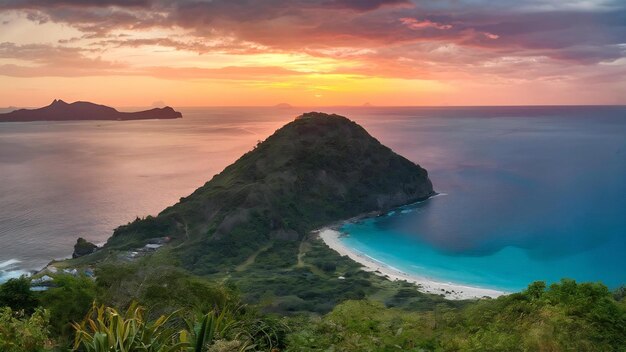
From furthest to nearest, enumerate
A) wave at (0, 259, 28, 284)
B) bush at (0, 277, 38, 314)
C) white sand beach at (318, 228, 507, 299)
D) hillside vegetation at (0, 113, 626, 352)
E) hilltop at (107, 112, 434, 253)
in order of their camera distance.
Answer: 1. hilltop at (107, 112, 434, 253)
2. wave at (0, 259, 28, 284)
3. white sand beach at (318, 228, 507, 299)
4. bush at (0, 277, 38, 314)
5. hillside vegetation at (0, 113, 626, 352)

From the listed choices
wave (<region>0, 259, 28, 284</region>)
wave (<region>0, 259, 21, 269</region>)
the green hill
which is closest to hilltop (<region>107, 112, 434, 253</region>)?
the green hill

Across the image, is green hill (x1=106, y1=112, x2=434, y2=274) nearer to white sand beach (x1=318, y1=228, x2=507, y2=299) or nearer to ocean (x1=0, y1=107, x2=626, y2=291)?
ocean (x1=0, y1=107, x2=626, y2=291)

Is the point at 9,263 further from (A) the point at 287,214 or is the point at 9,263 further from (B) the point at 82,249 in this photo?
(A) the point at 287,214

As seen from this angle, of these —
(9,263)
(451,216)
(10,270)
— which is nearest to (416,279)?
(451,216)

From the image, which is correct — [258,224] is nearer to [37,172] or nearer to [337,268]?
[337,268]

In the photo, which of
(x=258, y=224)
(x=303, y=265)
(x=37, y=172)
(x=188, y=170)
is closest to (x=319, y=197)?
(x=258, y=224)

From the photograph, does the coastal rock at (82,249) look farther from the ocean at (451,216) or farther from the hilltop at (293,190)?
the ocean at (451,216)

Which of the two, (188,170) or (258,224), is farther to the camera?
(188,170)

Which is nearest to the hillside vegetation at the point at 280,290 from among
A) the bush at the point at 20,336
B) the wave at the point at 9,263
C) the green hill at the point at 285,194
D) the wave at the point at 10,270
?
the bush at the point at 20,336

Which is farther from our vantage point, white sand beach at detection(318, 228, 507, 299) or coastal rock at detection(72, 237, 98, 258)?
coastal rock at detection(72, 237, 98, 258)
